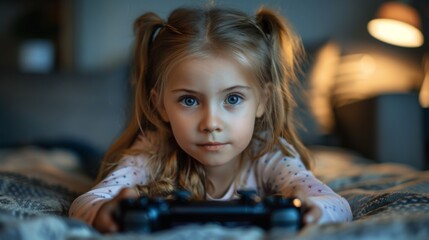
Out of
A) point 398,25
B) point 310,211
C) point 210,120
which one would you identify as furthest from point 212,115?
point 398,25

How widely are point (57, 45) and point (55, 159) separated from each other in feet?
4.75

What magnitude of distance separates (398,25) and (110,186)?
1.82m

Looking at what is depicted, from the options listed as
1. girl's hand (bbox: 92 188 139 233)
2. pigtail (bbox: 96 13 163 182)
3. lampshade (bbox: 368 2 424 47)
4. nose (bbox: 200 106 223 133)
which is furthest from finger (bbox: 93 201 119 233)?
lampshade (bbox: 368 2 424 47)

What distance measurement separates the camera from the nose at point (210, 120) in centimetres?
89

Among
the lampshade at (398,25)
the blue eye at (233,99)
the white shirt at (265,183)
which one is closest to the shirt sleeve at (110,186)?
the white shirt at (265,183)

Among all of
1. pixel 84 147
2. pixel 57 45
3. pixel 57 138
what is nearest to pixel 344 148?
pixel 84 147

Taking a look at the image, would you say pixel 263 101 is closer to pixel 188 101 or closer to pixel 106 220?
pixel 188 101

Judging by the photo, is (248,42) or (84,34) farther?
(84,34)

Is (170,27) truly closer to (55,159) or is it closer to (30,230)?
(30,230)

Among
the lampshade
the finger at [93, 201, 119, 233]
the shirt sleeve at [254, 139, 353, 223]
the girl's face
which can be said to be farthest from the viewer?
the lampshade

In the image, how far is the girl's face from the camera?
35.4 inches

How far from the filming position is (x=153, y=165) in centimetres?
107

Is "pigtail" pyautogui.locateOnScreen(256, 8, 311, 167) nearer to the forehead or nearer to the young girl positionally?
the young girl

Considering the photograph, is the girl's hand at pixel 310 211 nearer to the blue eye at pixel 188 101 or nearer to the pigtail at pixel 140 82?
the blue eye at pixel 188 101
